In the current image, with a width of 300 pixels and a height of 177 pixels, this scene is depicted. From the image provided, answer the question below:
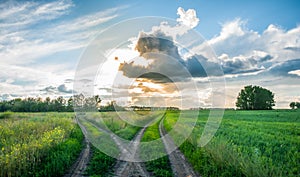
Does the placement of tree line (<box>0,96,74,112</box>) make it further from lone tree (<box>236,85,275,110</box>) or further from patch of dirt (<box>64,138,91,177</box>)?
patch of dirt (<box>64,138,91,177</box>)

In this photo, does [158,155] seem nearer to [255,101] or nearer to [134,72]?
[134,72]

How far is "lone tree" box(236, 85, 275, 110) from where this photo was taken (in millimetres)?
84625

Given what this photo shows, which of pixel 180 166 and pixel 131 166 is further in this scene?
pixel 180 166

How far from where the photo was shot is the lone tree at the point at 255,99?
84.6m

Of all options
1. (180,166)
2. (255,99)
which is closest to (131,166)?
(180,166)

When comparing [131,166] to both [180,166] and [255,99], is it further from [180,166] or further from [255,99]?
[255,99]

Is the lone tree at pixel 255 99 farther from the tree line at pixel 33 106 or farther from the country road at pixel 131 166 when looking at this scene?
the country road at pixel 131 166

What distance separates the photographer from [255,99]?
86812mm

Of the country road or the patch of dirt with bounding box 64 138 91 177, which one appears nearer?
the patch of dirt with bounding box 64 138 91 177

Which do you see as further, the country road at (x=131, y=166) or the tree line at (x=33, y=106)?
the tree line at (x=33, y=106)

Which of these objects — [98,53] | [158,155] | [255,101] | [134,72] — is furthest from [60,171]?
[255,101]

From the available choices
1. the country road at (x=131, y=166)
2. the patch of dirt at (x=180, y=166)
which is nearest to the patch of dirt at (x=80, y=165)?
the country road at (x=131, y=166)

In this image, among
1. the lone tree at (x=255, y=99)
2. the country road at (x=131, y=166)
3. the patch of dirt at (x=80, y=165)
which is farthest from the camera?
the lone tree at (x=255, y=99)

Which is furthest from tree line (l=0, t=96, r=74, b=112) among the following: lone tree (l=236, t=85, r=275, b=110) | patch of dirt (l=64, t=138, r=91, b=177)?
patch of dirt (l=64, t=138, r=91, b=177)
